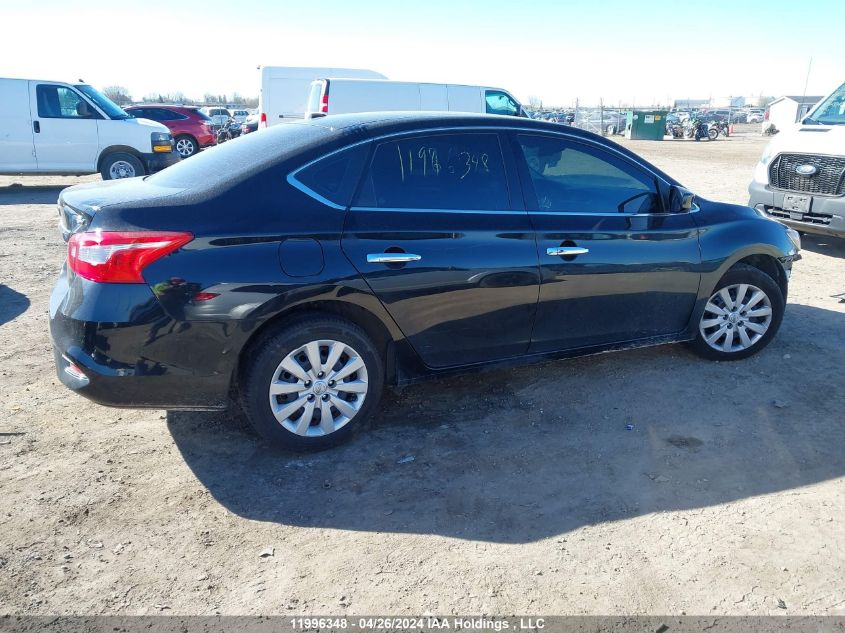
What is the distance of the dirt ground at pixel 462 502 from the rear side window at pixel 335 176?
1361mm

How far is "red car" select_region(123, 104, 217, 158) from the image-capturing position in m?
20.9

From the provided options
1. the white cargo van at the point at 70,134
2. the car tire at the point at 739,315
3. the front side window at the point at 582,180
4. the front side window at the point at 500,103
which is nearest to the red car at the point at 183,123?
the white cargo van at the point at 70,134

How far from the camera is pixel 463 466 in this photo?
3537mm

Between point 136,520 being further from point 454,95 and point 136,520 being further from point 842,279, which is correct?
point 454,95

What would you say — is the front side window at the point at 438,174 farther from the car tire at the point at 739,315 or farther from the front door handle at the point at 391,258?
the car tire at the point at 739,315

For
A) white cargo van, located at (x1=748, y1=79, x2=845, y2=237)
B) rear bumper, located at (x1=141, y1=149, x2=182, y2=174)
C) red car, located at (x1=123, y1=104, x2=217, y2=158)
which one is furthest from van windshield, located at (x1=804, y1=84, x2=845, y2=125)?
red car, located at (x1=123, y1=104, x2=217, y2=158)

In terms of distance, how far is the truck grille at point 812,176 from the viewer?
7.81 m

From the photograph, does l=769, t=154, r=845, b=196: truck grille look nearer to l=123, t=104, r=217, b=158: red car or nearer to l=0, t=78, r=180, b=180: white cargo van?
l=0, t=78, r=180, b=180: white cargo van

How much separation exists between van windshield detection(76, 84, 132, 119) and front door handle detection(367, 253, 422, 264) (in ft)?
38.4

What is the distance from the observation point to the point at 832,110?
8820 millimetres

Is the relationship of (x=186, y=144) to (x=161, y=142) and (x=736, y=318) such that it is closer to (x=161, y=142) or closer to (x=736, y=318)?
(x=161, y=142)

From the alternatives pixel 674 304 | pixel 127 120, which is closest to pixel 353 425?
pixel 674 304

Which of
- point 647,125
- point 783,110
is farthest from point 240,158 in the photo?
point 783,110

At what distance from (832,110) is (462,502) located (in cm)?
840
